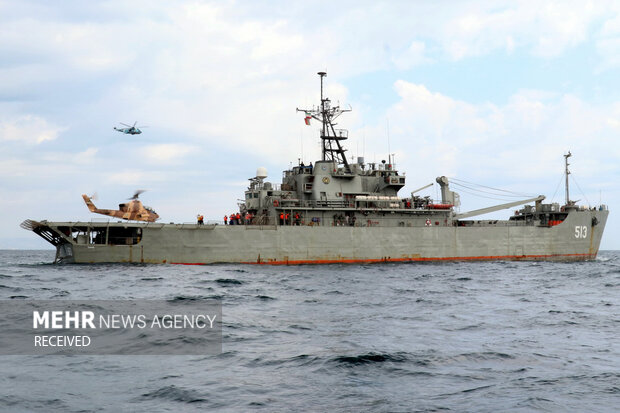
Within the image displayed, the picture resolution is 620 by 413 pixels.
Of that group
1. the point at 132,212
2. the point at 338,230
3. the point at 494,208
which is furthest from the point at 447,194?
the point at 132,212

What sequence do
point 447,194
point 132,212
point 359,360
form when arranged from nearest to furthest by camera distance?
point 359,360, point 132,212, point 447,194

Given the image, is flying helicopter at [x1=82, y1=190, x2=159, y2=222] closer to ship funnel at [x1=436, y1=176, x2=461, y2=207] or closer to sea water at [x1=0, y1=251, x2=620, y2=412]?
sea water at [x1=0, y1=251, x2=620, y2=412]

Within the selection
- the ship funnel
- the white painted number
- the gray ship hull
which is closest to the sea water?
the gray ship hull

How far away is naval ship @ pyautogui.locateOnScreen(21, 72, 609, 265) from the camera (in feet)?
107

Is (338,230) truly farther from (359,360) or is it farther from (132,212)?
(359,360)

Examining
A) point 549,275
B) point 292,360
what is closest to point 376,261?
point 549,275

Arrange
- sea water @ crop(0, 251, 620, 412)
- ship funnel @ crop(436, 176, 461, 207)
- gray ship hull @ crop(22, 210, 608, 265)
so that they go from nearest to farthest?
sea water @ crop(0, 251, 620, 412) → gray ship hull @ crop(22, 210, 608, 265) → ship funnel @ crop(436, 176, 461, 207)

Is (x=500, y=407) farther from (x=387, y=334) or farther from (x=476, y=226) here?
(x=476, y=226)

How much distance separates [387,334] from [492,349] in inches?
97.2

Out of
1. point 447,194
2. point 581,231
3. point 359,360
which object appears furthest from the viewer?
point 581,231

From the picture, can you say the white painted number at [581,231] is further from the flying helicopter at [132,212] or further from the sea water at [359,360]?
the flying helicopter at [132,212]

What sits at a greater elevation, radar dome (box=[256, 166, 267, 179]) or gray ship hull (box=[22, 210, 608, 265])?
radar dome (box=[256, 166, 267, 179])

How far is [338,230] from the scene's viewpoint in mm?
36094

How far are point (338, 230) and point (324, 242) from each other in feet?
4.34
